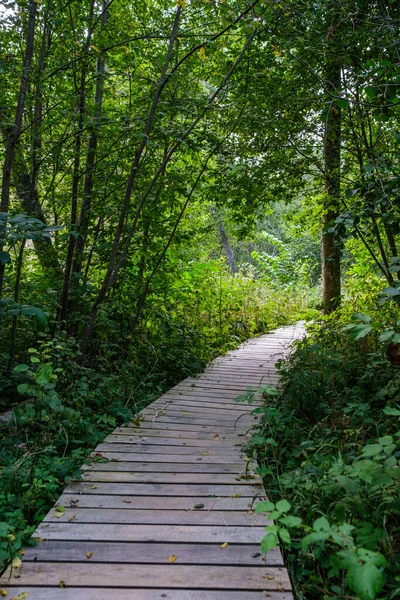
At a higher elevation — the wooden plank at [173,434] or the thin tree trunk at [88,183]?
the thin tree trunk at [88,183]

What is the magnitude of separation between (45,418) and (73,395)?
0.64m

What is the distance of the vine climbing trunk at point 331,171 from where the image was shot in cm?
495

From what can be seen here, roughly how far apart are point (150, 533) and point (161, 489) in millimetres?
543

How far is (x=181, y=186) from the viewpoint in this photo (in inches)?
225

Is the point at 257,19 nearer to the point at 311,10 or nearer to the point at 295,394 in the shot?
the point at 311,10

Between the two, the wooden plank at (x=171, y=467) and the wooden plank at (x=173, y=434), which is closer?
the wooden plank at (x=171, y=467)

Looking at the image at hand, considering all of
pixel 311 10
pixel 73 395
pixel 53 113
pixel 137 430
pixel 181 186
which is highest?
pixel 311 10

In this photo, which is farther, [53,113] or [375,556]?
[53,113]

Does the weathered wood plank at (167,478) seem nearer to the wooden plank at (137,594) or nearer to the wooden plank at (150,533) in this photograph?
the wooden plank at (150,533)

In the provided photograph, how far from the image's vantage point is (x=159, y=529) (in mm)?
2510

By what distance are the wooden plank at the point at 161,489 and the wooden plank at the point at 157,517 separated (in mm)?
221

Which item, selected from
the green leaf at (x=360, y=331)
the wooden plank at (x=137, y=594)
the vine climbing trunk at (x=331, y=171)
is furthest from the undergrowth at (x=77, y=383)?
the vine climbing trunk at (x=331, y=171)

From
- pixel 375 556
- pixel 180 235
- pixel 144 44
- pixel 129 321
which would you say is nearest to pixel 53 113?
pixel 144 44

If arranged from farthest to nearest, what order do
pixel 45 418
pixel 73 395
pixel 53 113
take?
pixel 53 113 < pixel 73 395 < pixel 45 418
